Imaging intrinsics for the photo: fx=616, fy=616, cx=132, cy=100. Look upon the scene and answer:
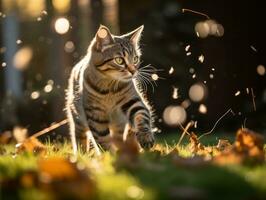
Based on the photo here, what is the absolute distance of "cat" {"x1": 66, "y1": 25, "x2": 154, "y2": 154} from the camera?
6113 millimetres

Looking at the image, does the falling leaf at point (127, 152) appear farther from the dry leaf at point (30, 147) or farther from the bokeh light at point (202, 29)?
the bokeh light at point (202, 29)

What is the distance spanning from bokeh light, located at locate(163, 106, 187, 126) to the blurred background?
0.02m

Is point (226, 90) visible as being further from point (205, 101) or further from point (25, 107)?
point (25, 107)

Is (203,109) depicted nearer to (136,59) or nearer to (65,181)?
(136,59)

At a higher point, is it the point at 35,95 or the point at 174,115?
the point at 174,115

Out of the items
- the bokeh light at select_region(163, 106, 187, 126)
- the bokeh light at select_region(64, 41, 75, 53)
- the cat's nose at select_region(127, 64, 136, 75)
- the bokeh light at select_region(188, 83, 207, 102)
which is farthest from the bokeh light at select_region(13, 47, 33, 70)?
the cat's nose at select_region(127, 64, 136, 75)

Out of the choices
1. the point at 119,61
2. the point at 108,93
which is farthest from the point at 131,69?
the point at 108,93

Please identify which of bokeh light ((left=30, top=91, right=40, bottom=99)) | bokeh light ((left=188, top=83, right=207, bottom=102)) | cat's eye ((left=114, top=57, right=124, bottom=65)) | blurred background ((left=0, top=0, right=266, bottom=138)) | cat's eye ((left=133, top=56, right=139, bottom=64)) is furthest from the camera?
bokeh light ((left=30, top=91, right=40, bottom=99))

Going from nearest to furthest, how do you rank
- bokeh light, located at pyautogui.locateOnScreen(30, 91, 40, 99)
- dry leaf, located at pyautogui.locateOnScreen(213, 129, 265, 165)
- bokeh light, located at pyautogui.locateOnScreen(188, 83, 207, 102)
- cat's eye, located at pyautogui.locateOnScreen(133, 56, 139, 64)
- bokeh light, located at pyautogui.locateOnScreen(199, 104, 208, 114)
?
dry leaf, located at pyautogui.locateOnScreen(213, 129, 265, 165)
cat's eye, located at pyautogui.locateOnScreen(133, 56, 139, 64)
bokeh light, located at pyautogui.locateOnScreen(199, 104, 208, 114)
bokeh light, located at pyautogui.locateOnScreen(188, 83, 207, 102)
bokeh light, located at pyautogui.locateOnScreen(30, 91, 40, 99)

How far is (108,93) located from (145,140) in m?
0.74

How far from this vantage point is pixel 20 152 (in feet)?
16.2

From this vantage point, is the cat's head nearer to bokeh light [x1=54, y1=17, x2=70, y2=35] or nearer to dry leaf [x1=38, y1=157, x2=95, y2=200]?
dry leaf [x1=38, y1=157, x2=95, y2=200]

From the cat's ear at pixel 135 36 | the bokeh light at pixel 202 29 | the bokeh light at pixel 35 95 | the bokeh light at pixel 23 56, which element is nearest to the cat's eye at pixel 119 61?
the cat's ear at pixel 135 36

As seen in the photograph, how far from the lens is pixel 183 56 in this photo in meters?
10.9
